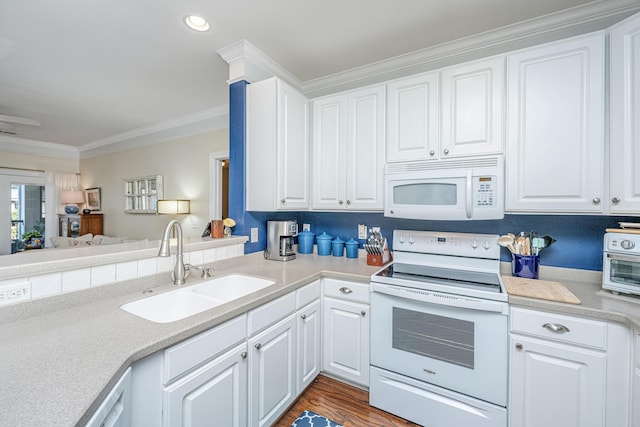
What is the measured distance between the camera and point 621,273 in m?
1.40

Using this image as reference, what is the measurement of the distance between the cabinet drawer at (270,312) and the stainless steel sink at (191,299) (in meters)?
0.15

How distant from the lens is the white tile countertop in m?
0.63

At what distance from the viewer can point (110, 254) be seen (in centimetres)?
135

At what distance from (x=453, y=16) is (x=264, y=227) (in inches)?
81.0

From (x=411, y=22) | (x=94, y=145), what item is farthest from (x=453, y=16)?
(x=94, y=145)

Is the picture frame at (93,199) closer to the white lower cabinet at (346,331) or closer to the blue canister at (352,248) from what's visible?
the blue canister at (352,248)

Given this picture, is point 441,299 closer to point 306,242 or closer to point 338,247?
point 338,247

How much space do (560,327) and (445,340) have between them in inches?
21.0

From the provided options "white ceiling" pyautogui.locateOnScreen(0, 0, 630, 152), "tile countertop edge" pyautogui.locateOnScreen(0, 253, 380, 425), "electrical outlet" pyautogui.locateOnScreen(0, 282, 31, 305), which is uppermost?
"white ceiling" pyautogui.locateOnScreen(0, 0, 630, 152)

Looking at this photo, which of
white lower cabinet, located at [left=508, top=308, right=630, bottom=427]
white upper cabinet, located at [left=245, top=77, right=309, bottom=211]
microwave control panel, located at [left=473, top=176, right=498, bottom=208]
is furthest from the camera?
white upper cabinet, located at [left=245, top=77, right=309, bottom=211]

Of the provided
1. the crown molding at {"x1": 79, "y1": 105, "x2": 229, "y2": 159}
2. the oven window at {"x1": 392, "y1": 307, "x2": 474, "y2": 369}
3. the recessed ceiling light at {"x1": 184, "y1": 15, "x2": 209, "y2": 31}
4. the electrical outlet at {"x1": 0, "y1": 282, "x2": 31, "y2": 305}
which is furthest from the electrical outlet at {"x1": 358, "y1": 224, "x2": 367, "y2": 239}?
→ the crown molding at {"x1": 79, "y1": 105, "x2": 229, "y2": 159}

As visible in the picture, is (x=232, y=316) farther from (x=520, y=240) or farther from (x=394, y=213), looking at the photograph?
(x=520, y=240)

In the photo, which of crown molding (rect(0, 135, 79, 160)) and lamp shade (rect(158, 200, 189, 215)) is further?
crown molding (rect(0, 135, 79, 160))

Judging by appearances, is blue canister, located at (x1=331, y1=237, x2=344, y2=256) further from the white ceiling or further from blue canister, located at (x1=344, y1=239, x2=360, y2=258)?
the white ceiling
